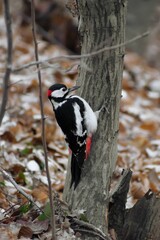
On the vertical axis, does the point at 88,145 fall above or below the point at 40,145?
above

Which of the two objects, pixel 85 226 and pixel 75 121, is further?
pixel 75 121

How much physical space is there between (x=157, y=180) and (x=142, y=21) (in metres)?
7.37

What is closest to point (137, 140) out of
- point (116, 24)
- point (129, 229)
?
point (129, 229)

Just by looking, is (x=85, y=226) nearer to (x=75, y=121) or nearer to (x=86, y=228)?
(x=86, y=228)

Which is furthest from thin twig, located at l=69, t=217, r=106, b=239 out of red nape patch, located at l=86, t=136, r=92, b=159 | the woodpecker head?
the woodpecker head

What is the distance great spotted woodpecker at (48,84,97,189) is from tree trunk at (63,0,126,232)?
6 cm

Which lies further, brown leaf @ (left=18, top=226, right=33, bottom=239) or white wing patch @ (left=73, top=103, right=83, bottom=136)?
white wing patch @ (left=73, top=103, right=83, bottom=136)

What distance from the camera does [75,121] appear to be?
401cm

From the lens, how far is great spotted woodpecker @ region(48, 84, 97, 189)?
151 inches

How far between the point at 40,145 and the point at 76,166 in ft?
6.20

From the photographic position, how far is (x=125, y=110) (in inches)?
312

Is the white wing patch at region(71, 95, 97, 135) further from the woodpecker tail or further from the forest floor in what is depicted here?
the forest floor

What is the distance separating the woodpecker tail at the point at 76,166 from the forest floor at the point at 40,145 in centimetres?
29

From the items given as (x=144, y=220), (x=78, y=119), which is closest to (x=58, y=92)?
(x=78, y=119)
